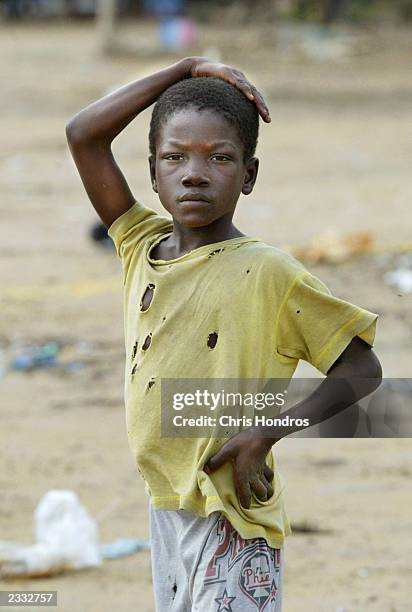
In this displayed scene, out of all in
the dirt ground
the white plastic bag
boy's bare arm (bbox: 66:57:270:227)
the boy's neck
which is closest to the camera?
the boy's neck

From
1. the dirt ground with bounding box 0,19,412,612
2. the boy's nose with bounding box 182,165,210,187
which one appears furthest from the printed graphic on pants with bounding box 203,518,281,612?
the dirt ground with bounding box 0,19,412,612

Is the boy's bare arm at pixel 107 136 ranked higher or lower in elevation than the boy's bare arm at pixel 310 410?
higher

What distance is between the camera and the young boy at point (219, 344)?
7.29 ft

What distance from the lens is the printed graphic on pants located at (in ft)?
7.33

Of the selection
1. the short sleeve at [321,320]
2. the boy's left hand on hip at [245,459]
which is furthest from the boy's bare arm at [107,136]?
the boy's left hand on hip at [245,459]

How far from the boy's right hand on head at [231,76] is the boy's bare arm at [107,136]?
0.17ft

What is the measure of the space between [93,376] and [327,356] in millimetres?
3821

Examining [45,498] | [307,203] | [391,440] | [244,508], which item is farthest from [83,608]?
[307,203]

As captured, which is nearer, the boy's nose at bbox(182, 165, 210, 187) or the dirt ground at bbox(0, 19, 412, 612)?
the boy's nose at bbox(182, 165, 210, 187)

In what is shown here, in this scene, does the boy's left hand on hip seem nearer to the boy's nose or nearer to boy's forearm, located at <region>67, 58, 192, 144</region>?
the boy's nose

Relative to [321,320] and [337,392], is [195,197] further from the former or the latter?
[337,392]

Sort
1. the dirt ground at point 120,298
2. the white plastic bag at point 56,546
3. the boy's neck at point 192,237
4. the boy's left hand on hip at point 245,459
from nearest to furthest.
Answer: the boy's left hand on hip at point 245,459 < the boy's neck at point 192,237 < the white plastic bag at point 56,546 < the dirt ground at point 120,298

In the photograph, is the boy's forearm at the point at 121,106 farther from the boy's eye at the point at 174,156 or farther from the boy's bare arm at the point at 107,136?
the boy's eye at the point at 174,156

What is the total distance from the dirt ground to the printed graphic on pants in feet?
4.62
